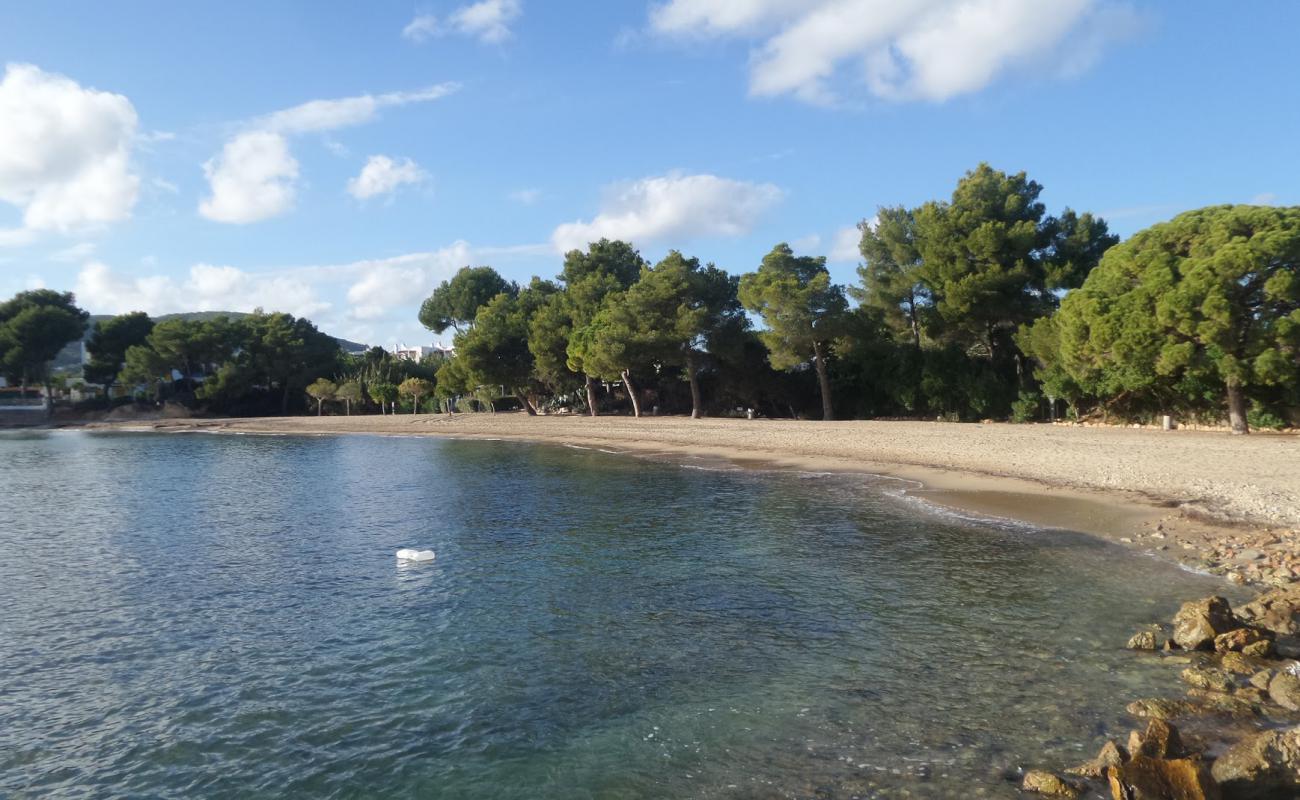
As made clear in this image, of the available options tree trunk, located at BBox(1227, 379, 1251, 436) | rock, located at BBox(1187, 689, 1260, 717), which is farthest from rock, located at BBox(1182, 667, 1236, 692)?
tree trunk, located at BBox(1227, 379, 1251, 436)

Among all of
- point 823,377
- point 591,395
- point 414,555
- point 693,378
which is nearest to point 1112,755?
point 414,555

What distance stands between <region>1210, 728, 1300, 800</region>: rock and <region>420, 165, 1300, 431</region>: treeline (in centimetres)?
2388

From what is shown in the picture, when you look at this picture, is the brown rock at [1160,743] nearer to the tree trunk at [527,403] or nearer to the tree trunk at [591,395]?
the tree trunk at [591,395]

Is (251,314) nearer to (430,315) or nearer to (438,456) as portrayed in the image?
(430,315)

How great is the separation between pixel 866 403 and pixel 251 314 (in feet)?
215

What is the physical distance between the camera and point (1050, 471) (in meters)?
24.5

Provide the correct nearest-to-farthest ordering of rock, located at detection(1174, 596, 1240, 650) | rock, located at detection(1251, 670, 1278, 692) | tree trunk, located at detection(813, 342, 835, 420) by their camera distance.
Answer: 1. rock, located at detection(1251, 670, 1278, 692)
2. rock, located at detection(1174, 596, 1240, 650)
3. tree trunk, located at detection(813, 342, 835, 420)

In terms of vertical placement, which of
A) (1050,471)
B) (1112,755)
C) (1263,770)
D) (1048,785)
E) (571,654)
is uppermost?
(1050,471)

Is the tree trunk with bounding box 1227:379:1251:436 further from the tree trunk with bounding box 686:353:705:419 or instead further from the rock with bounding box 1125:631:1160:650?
the tree trunk with bounding box 686:353:705:419

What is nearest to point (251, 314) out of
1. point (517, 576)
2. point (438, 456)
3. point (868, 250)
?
point (438, 456)

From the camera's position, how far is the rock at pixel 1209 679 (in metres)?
8.88

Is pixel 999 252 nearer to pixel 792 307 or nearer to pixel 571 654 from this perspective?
pixel 792 307

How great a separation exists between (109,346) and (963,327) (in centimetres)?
8134

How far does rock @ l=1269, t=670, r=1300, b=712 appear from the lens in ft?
27.6
